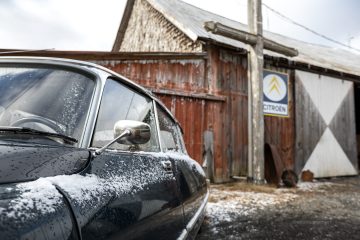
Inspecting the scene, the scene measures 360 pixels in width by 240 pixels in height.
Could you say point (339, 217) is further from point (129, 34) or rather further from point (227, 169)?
point (129, 34)

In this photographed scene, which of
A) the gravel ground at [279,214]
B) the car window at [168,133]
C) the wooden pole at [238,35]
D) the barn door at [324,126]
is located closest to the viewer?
the car window at [168,133]

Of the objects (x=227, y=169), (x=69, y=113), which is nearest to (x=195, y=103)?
(x=227, y=169)

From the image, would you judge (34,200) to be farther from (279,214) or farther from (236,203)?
(236,203)

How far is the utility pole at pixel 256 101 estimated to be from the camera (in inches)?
346

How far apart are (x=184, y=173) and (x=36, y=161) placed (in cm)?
172

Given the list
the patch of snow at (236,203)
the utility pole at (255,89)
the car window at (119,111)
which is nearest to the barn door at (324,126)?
the utility pole at (255,89)

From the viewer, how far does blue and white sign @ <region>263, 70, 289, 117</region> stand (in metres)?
10.3

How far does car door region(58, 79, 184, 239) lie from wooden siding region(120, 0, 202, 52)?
7758 millimetres

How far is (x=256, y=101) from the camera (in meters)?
8.98

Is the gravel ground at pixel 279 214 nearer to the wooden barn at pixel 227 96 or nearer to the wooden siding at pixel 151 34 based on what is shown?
the wooden barn at pixel 227 96

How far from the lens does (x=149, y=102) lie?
2.75 meters

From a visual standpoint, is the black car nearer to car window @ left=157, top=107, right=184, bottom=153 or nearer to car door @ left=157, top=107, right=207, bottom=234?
car door @ left=157, top=107, right=207, bottom=234

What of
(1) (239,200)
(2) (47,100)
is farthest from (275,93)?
(2) (47,100)

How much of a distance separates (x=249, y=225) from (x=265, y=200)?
220 cm
